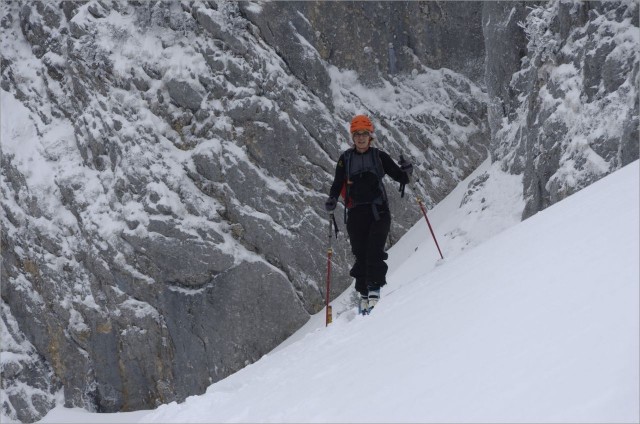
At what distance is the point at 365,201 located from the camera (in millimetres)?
8336

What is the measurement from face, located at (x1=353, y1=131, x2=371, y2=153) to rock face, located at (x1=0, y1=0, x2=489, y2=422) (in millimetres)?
11287

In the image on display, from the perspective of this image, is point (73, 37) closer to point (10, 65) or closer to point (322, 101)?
point (10, 65)

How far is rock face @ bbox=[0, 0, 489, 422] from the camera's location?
62.8 feet

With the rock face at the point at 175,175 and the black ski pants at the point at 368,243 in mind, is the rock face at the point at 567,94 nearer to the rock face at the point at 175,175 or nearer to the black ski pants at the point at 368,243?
the rock face at the point at 175,175

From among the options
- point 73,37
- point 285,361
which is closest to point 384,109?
point 73,37

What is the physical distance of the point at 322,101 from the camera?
21.2 metres

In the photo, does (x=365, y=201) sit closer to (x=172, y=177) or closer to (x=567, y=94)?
(x=567, y=94)

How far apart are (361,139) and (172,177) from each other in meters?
12.1

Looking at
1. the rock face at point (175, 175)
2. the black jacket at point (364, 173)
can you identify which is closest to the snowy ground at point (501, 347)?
the black jacket at point (364, 173)

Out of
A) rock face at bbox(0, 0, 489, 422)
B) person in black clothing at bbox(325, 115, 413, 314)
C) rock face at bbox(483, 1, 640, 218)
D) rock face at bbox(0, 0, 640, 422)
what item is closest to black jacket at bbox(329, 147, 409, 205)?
person in black clothing at bbox(325, 115, 413, 314)

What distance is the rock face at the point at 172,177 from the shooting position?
19141 millimetres

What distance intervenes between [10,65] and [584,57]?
16910 mm

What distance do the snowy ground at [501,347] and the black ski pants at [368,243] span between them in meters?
1.72

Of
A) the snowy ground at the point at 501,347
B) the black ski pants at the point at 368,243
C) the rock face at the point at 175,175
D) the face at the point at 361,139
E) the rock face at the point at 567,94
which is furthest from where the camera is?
the rock face at the point at 175,175
